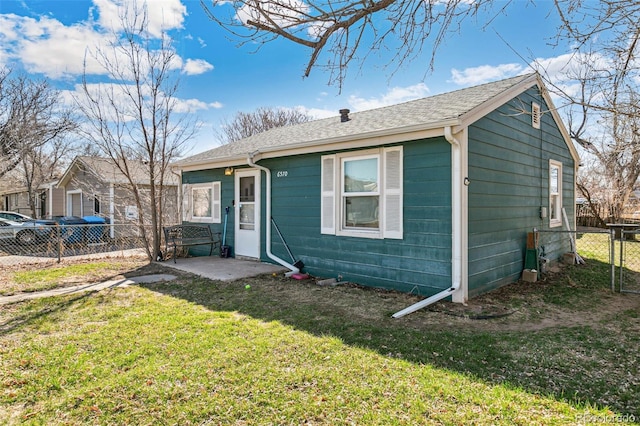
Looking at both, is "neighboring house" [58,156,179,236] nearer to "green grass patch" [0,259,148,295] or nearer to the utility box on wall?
"green grass patch" [0,259,148,295]

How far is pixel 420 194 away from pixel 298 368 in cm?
332

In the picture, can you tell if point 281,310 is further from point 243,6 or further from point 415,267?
point 243,6

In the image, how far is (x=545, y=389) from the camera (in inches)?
107

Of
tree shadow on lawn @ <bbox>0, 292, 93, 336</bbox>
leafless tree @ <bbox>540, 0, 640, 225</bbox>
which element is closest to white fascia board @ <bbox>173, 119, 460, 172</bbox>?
leafless tree @ <bbox>540, 0, 640, 225</bbox>

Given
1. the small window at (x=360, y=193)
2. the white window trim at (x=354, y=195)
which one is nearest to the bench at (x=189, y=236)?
the white window trim at (x=354, y=195)

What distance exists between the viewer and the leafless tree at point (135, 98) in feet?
25.9

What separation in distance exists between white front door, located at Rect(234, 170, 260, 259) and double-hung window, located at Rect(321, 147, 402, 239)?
2049mm

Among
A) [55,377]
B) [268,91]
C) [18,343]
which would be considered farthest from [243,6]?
[268,91]

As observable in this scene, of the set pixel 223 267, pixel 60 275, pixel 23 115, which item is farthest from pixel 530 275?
pixel 23 115

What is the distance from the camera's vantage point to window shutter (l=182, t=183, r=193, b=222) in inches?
394

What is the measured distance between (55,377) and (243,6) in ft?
11.1

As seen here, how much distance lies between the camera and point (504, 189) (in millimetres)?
6227

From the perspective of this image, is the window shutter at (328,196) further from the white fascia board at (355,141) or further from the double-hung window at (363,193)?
the white fascia board at (355,141)

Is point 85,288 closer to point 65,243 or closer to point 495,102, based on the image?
point 65,243
